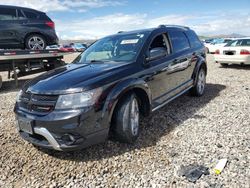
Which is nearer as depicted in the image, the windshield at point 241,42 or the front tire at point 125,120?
the front tire at point 125,120

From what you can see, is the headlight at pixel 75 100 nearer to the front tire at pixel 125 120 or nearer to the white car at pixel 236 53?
the front tire at pixel 125 120

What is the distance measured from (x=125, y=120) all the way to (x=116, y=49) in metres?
1.59

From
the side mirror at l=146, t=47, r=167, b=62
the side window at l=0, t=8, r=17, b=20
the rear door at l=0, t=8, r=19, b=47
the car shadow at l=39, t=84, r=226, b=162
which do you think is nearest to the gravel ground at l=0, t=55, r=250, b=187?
the car shadow at l=39, t=84, r=226, b=162

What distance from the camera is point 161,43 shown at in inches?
185

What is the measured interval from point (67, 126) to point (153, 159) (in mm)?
1241

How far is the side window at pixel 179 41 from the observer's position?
5.05 m

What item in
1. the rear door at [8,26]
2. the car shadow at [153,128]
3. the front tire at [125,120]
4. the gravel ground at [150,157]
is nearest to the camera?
the gravel ground at [150,157]

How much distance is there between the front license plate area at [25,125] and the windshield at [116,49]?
1.64 meters

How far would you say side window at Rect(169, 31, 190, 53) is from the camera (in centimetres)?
505

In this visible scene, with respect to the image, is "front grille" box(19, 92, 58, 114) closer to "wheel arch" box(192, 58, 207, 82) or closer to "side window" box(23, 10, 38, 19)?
"wheel arch" box(192, 58, 207, 82)

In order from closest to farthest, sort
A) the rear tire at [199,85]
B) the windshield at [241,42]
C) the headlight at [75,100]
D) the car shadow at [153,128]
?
the headlight at [75,100] → the car shadow at [153,128] → the rear tire at [199,85] → the windshield at [241,42]

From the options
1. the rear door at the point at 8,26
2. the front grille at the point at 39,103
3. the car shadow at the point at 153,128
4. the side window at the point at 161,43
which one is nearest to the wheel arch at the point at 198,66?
the car shadow at the point at 153,128

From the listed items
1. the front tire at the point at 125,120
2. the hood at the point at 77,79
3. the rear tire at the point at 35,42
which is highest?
the rear tire at the point at 35,42

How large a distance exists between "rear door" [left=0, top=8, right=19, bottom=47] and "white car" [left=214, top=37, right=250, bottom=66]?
29.2ft
